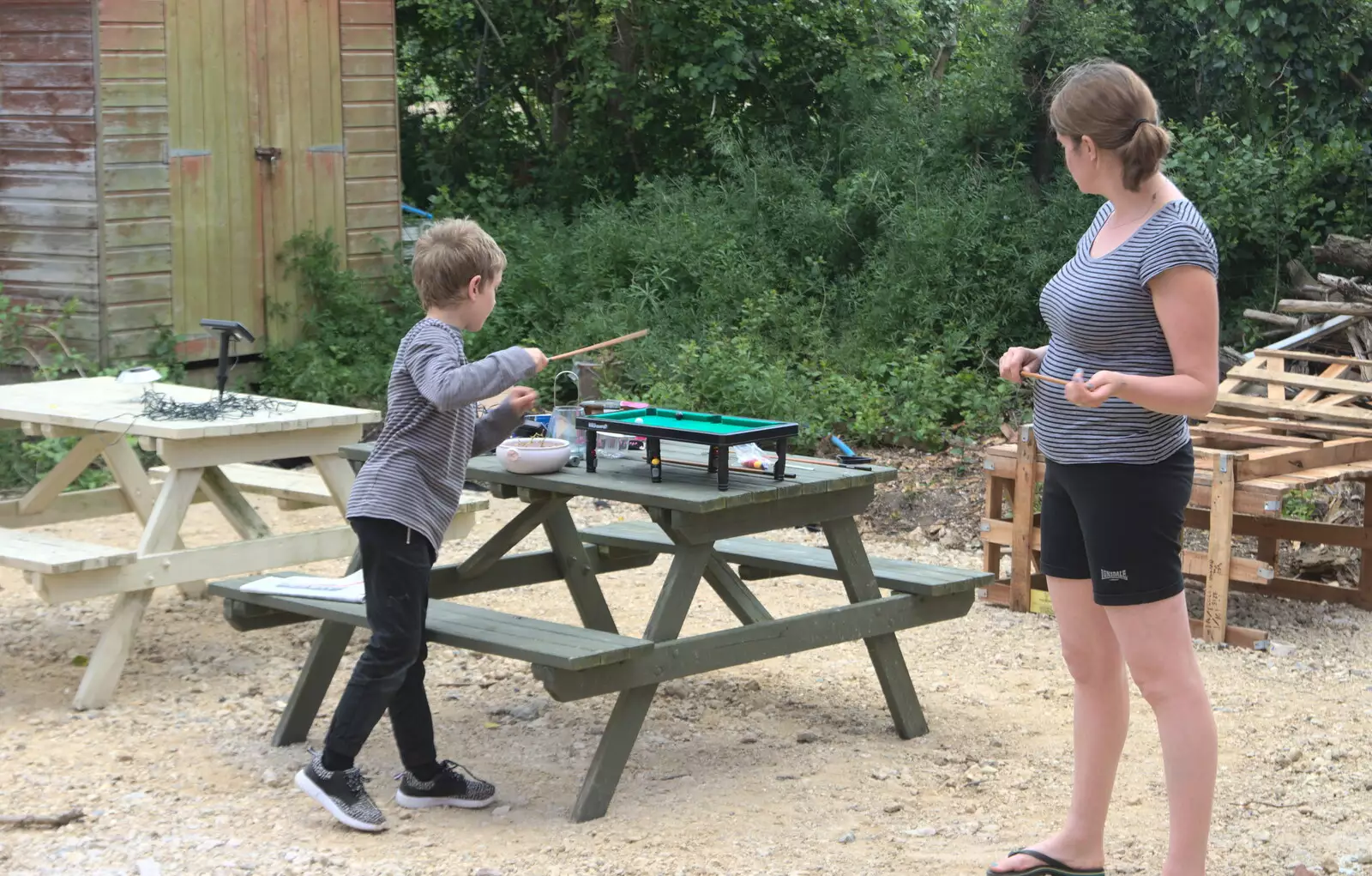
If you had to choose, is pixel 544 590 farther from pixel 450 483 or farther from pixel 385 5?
pixel 385 5

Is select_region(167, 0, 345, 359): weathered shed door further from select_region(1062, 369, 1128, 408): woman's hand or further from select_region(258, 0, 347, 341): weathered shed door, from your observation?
select_region(1062, 369, 1128, 408): woman's hand

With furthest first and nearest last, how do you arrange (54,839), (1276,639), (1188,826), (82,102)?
(82,102)
(1276,639)
(54,839)
(1188,826)

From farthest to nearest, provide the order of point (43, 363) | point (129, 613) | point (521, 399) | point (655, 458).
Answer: point (43, 363) → point (129, 613) → point (655, 458) → point (521, 399)

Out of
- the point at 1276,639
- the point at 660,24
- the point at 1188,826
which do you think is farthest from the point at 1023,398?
the point at 1188,826

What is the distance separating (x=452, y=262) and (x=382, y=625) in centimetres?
95

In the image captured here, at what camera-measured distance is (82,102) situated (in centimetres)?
926

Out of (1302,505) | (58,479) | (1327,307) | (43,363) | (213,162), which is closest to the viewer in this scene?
(58,479)

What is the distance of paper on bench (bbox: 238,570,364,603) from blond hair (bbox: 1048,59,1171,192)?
2454 millimetres

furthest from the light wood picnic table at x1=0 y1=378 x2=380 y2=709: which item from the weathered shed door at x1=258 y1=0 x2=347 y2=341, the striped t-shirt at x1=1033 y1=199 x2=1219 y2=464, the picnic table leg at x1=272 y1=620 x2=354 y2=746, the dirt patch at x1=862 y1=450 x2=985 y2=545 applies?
the weathered shed door at x1=258 y1=0 x2=347 y2=341

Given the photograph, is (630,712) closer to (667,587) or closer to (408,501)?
(667,587)

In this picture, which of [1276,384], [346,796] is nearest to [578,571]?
[346,796]

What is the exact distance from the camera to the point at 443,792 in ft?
13.9

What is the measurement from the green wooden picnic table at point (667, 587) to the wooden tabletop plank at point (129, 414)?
56 cm

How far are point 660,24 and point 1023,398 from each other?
16.1 feet
